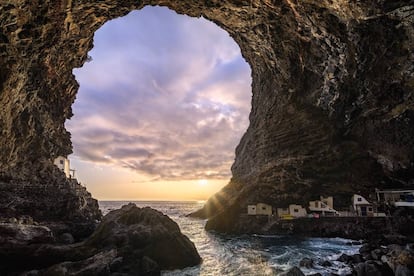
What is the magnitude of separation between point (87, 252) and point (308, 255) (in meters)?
20.2

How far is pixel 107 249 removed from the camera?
72.7ft

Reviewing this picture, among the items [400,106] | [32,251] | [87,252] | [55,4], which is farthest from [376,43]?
[32,251]

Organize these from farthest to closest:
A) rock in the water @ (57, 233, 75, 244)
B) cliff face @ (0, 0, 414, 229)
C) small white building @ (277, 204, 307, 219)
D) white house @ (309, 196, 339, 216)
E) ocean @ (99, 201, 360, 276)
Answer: small white building @ (277, 204, 307, 219)
white house @ (309, 196, 339, 216)
rock in the water @ (57, 233, 75, 244)
cliff face @ (0, 0, 414, 229)
ocean @ (99, 201, 360, 276)

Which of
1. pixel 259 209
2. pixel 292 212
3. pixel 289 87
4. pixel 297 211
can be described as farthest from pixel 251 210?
pixel 289 87

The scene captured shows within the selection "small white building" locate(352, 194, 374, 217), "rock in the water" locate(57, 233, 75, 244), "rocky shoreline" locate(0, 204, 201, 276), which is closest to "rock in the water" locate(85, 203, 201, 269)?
"rocky shoreline" locate(0, 204, 201, 276)

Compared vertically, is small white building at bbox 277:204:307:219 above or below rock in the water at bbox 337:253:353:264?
above

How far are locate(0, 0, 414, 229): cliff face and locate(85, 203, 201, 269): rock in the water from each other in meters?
14.0

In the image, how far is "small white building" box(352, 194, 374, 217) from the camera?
145 ft

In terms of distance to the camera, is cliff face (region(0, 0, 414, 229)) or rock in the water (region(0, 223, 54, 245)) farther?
cliff face (region(0, 0, 414, 229))

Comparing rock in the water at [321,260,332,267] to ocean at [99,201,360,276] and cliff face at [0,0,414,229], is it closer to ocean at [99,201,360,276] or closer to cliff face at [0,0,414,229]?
ocean at [99,201,360,276]

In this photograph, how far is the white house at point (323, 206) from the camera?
4737 cm

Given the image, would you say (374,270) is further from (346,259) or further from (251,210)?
(251,210)

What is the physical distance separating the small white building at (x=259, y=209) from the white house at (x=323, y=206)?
23.4 ft

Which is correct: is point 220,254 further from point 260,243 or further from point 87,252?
point 87,252
